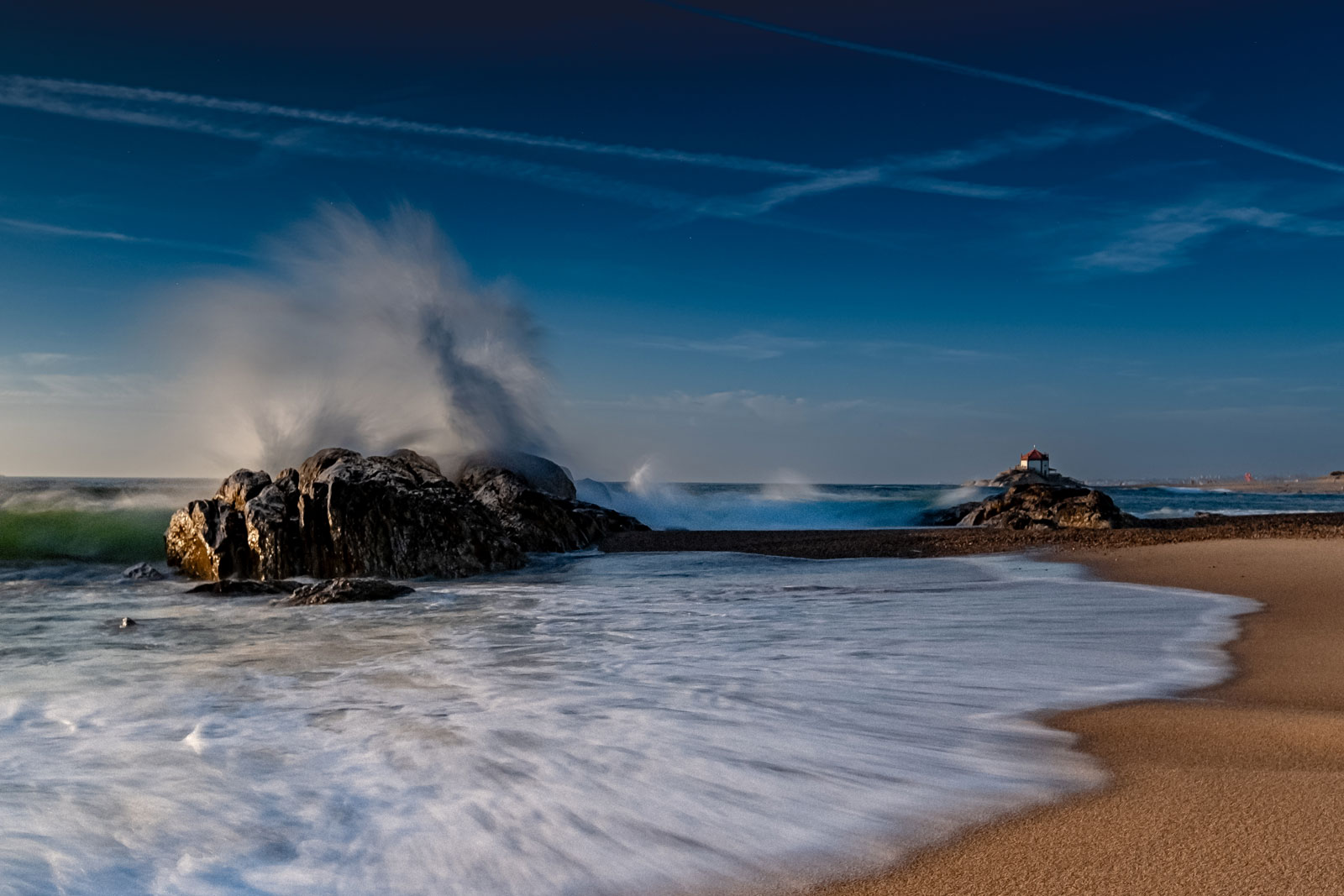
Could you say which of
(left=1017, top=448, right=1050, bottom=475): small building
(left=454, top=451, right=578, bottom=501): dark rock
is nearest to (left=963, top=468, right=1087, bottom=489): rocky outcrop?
(left=1017, top=448, right=1050, bottom=475): small building

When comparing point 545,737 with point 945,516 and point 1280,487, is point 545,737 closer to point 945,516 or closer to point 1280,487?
point 945,516

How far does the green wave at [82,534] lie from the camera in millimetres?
13398

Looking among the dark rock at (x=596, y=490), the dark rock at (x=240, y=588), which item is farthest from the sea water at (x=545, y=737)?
the dark rock at (x=596, y=490)

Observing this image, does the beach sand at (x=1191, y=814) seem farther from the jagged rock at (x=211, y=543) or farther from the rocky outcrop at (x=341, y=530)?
the jagged rock at (x=211, y=543)

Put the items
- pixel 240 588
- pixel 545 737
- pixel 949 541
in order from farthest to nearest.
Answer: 1. pixel 949 541
2. pixel 240 588
3. pixel 545 737

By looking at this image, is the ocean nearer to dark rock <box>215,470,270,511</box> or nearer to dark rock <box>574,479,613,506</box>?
dark rock <box>215,470,270,511</box>

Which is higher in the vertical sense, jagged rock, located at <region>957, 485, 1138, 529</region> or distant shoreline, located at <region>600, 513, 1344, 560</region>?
jagged rock, located at <region>957, 485, 1138, 529</region>

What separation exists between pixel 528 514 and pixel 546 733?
1132 cm

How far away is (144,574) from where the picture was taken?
10.8 meters

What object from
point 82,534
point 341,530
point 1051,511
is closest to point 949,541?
point 1051,511

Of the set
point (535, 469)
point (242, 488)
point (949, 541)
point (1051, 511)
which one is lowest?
point (949, 541)

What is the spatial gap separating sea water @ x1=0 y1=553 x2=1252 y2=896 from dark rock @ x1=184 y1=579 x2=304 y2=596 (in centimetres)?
165

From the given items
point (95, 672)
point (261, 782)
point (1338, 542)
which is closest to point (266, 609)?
point (95, 672)

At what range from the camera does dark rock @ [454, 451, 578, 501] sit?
18812 millimetres
